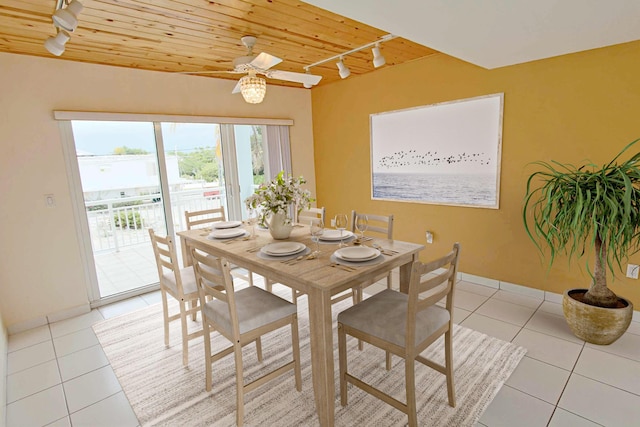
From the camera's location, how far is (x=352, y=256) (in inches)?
79.7

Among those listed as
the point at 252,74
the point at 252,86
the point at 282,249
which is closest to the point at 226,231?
the point at 282,249

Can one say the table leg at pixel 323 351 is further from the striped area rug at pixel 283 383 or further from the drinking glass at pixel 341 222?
the drinking glass at pixel 341 222

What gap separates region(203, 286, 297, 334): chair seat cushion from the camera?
1.96 metres

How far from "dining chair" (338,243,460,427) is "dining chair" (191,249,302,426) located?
37cm

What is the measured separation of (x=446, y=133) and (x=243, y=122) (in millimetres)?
2495

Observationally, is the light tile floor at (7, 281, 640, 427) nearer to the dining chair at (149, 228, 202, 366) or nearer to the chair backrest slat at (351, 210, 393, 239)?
the dining chair at (149, 228, 202, 366)

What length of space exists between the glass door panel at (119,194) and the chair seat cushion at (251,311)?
A: 7.45 feet

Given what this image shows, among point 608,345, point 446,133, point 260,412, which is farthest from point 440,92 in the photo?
point 260,412

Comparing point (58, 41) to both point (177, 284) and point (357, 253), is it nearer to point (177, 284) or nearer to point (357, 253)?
point (177, 284)

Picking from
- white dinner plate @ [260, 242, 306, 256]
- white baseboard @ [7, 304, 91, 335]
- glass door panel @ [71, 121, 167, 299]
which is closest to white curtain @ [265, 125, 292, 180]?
glass door panel @ [71, 121, 167, 299]

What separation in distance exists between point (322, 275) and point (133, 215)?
3.63 m

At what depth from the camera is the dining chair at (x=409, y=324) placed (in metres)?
1.65

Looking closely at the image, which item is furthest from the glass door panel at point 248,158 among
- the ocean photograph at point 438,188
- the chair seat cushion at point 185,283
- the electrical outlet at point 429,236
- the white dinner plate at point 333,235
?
the electrical outlet at point 429,236

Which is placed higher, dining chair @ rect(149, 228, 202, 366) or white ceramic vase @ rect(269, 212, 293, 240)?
white ceramic vase @ rect(269, 212, 293, 240)
